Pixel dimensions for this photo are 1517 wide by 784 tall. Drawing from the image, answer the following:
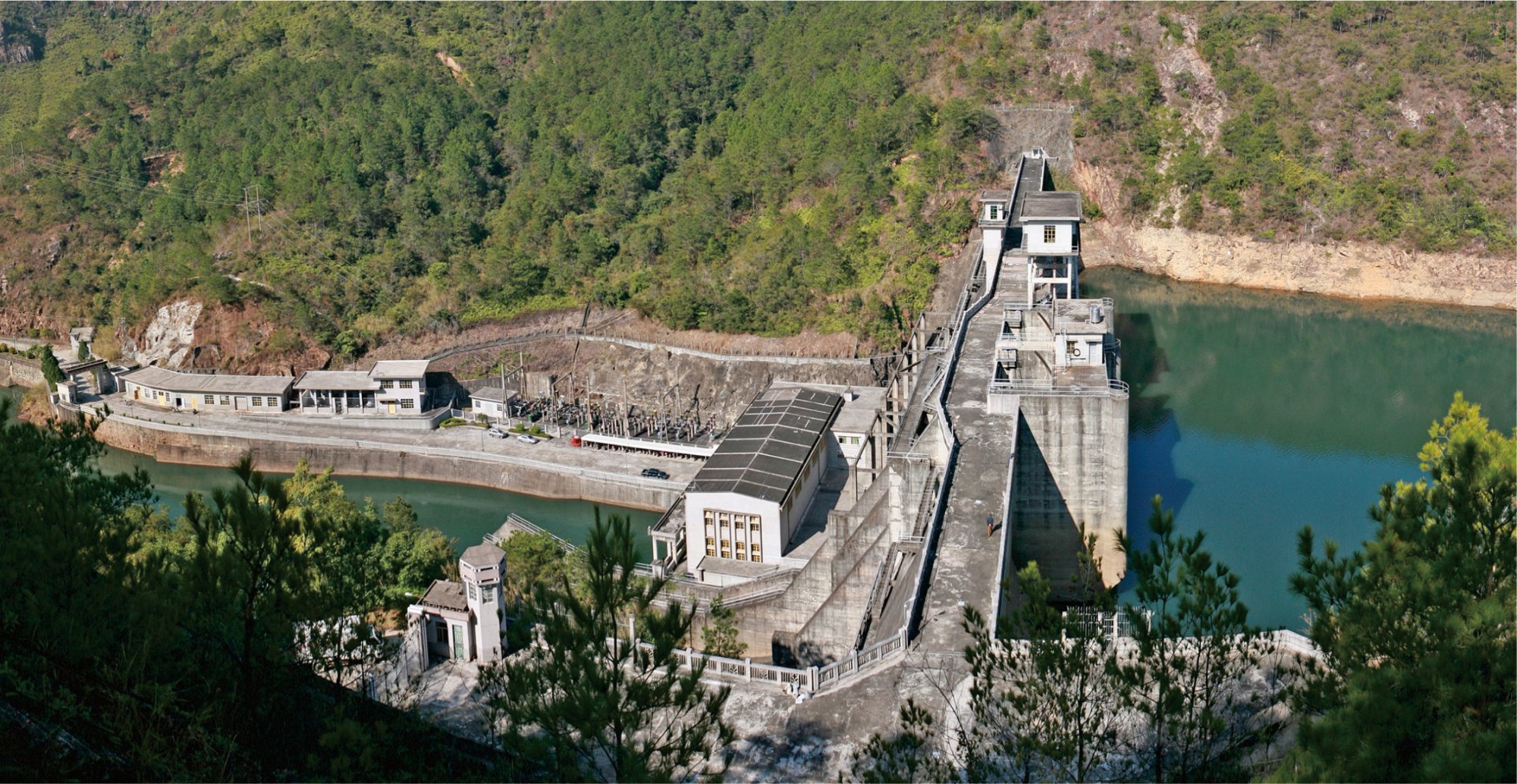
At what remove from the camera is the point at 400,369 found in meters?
45.3

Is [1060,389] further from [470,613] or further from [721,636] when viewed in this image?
[470,613]

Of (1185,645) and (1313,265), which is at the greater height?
(1313,265)

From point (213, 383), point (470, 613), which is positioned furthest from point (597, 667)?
point (213, 383)

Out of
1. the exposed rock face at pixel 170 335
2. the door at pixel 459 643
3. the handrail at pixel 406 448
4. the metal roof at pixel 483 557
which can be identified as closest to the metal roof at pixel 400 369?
the handrail at pixel 406 448

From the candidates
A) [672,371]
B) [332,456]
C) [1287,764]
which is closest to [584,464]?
[672,371]

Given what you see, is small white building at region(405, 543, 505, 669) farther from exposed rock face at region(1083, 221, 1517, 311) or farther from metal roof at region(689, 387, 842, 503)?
exposed rock face at region(1083, 221, 1517, 311)

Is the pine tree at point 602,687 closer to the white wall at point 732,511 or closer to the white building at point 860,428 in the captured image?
the white wall at point 732,511

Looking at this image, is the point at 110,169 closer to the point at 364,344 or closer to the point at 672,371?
the point at 364,344

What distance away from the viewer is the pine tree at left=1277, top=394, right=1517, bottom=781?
1012 centimetres

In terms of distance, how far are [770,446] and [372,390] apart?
59.8ft

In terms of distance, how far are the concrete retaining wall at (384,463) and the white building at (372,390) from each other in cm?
245

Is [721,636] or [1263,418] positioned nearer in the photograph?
[721,636]

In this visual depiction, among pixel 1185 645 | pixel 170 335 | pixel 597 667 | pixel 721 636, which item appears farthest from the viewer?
pixel 170 335

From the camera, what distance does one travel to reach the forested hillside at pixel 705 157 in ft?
168
